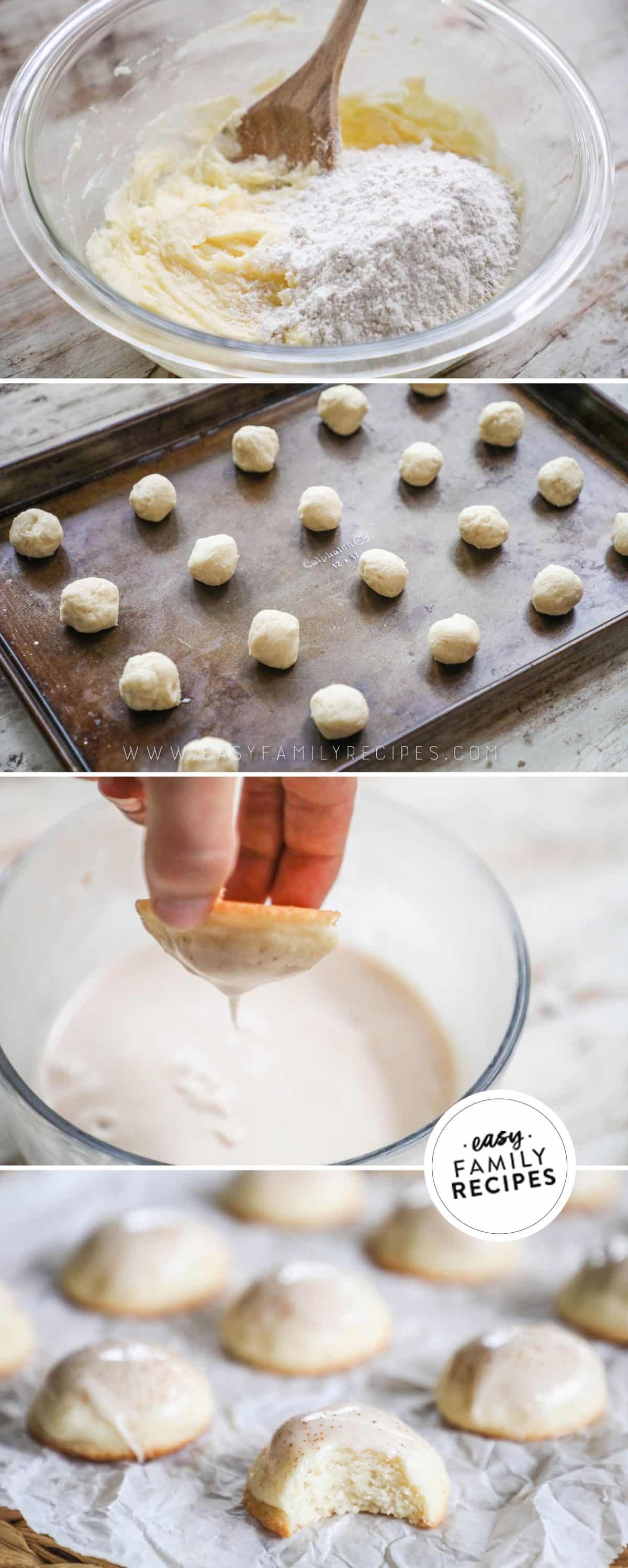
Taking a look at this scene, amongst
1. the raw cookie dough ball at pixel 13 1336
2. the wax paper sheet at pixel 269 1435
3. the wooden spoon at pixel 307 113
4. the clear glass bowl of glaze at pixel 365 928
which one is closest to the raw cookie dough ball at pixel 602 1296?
the wax paper sheet at pixel 269 1435

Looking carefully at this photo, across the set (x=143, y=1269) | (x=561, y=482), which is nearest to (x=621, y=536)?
(x=561, y=482)

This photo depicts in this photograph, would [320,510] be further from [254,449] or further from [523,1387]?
[523,1387]

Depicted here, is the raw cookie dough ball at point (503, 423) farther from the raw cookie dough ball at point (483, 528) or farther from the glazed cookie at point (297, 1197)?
the glazed cookie at point (297, 1197)

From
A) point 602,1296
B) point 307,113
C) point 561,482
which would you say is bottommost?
point 602,1296

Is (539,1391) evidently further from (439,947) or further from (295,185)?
(295,185)

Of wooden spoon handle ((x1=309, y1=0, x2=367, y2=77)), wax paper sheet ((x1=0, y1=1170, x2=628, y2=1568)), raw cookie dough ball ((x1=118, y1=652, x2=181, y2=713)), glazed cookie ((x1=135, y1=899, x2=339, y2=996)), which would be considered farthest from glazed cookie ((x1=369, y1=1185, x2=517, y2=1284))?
wooden spoon handle ((x1=309, y1=0, x2=367, y2=77))

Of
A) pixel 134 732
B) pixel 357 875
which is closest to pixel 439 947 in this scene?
pixel 357 875
